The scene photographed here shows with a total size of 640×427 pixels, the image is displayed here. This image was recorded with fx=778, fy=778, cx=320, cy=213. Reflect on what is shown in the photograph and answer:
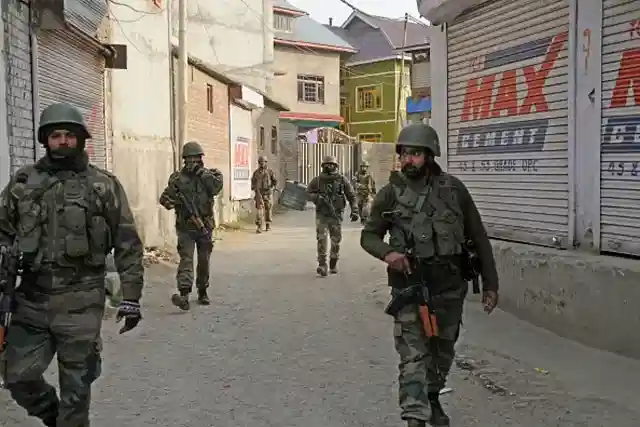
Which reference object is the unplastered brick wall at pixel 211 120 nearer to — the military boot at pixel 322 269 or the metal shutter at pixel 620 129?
the military boot at pixel 322 269

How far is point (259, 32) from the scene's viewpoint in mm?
32062

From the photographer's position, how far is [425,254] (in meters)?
4.33

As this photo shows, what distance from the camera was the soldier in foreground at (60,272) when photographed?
12.4 ft

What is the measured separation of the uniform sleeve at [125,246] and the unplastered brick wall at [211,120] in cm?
1247

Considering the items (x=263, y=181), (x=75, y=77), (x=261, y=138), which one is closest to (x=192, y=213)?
(x=75, y=77)

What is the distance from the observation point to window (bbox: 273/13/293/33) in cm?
4175

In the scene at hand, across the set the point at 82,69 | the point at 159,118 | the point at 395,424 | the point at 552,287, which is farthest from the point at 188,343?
the point at 159,118

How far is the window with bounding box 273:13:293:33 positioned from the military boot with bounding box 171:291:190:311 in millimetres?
34611

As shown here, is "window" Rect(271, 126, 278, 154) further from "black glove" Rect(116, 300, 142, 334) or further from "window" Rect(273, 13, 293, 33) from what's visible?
"black glove" Rect(116, 300, 142, 334)

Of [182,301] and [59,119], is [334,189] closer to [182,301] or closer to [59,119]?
[182,301]

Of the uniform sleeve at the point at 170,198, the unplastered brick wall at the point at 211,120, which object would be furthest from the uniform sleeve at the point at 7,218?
the unplastered brick wall at the point at 211,120

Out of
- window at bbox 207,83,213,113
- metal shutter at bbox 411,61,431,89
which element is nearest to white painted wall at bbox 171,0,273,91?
metal shutter at bbox 411,61,431,89

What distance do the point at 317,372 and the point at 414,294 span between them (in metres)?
1.91

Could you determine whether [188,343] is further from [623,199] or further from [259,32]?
[259,32]
